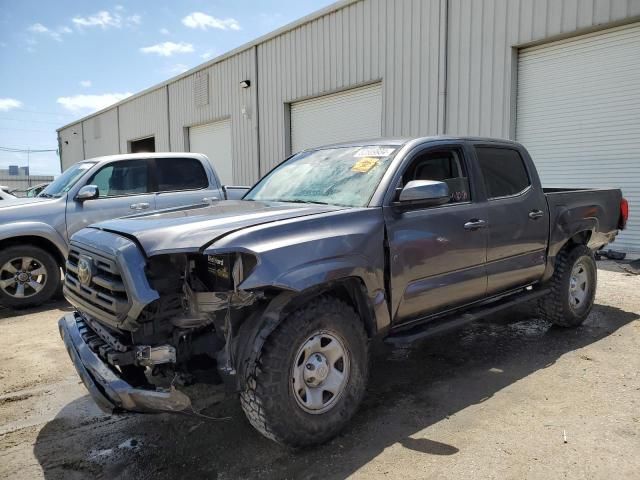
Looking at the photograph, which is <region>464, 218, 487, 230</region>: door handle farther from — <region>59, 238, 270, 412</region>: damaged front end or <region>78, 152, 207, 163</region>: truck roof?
<region>78, 152, 207, 163</region>: truck roof

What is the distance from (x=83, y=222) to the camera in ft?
22.4

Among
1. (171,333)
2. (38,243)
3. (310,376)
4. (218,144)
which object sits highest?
(218,144)

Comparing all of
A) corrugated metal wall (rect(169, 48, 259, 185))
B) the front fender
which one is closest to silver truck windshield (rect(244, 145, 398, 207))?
the front fender

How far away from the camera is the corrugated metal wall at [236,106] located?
17.0 m

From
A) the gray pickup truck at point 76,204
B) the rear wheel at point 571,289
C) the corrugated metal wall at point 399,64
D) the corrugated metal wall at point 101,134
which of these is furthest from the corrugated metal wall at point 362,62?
the corrugated metal wall at point 101,134

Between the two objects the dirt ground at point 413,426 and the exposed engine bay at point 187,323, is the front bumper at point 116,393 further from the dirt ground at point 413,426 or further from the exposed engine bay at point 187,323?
the dirt ground at point 413,426

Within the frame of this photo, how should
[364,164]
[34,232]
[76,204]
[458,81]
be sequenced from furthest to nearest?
[458,81]
[76,204]
[34,232]
[364,164]

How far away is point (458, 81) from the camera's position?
10789 mm

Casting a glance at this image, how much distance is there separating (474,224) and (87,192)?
4.99 m

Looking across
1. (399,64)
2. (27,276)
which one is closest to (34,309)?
(27,276)

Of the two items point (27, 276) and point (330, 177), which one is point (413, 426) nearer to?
point (330, 177)

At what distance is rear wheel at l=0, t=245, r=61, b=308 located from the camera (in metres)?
6.47

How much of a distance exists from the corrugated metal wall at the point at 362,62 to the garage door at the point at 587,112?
211 cm

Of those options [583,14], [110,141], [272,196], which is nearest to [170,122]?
[110,141]
